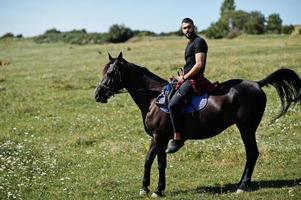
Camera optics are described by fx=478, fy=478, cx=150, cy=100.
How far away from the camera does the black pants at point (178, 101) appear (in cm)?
1232

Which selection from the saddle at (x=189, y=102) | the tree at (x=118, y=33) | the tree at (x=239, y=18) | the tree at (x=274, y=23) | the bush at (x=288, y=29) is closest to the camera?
the saddle at (x=189, y=102)

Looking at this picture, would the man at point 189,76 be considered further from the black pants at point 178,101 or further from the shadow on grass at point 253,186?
the shadow on grass at point 253,186

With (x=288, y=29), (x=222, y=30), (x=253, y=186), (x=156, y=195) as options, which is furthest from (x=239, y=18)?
(x=156, y=195)

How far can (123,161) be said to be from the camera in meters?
17.1

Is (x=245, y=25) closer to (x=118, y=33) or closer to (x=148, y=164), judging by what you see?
(x=118, y=33)

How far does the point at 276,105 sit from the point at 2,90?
20.9 meters

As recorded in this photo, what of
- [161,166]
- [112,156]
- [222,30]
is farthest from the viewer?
[222,30]

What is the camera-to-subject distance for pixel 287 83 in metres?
13.5

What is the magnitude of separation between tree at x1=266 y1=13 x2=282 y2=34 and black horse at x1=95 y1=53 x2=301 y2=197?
92.5 meters

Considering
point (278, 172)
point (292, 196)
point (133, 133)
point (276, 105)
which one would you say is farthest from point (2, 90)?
point (292, 196)

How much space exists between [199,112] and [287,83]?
9.27 ft

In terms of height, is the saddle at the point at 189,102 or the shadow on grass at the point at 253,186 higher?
the saddle at the point at 189,102

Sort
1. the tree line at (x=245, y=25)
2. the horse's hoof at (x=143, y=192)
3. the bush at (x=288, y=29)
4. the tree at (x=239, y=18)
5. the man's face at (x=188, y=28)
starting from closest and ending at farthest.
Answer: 1. the man's face at (x=188, y=28)
2. the horse's hoof at (x=143, y=192)
3. the bush at (x=288, y=29)
4. the tree line at (x=245, y=25)
5. the tree at (x=239, y=18)

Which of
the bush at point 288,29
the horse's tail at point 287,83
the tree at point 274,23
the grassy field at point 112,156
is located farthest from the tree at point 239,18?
the horse's tail at point 287,83
